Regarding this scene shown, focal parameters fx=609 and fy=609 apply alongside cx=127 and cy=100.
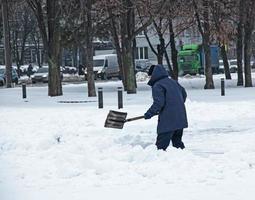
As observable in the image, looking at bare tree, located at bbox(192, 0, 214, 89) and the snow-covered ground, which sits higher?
bare tree, located at bbox(192, 0, 214, 89)

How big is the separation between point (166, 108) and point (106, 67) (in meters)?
47.0

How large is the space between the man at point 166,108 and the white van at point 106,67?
151ft

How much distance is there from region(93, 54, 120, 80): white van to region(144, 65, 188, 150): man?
4610 centimetres

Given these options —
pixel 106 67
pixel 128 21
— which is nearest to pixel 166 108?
pixel 128 21

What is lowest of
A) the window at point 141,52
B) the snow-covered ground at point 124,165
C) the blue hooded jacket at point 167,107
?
the snow-covered ground at point 124,165

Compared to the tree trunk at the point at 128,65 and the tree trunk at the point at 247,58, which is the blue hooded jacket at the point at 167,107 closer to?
the tree trunk at the point at 128,65

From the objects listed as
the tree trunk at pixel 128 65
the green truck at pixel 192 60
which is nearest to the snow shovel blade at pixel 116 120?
the tree trunk at pixel 128 65

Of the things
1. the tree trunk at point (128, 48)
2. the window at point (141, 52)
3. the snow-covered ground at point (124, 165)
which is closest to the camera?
the snow-covered ground at point (124, 165)

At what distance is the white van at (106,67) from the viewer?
182 ft

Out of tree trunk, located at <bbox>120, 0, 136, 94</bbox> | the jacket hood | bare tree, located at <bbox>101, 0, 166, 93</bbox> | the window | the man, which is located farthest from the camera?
the window

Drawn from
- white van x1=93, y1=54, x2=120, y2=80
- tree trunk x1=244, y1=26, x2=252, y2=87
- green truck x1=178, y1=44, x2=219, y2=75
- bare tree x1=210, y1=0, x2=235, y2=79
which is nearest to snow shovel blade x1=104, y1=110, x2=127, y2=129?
bare tree x1=210, y1=0, x2=235, y2=79

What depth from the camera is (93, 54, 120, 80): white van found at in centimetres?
5556

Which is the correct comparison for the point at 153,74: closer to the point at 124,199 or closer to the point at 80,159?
the point at 80,159

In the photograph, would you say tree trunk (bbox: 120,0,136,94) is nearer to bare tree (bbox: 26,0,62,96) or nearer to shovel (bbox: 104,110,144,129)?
bare tree (bbox: 26,0,62,96)
